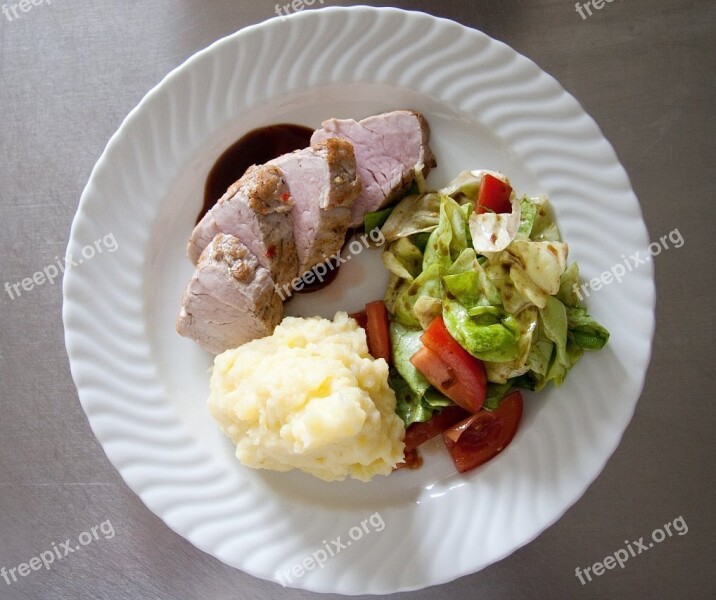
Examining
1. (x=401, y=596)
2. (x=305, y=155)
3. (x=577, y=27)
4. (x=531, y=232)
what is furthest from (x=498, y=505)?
(x=577, y=27)

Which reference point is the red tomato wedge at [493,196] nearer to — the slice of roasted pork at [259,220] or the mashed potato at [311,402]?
the mashed potato at [311,402]

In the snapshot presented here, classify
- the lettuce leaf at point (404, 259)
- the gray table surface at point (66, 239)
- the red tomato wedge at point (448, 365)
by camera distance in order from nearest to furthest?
the red tomato wedge at point (448, 365) → the lettuce leaf at point (404, 259) → the gray table surface at point (66, 239)

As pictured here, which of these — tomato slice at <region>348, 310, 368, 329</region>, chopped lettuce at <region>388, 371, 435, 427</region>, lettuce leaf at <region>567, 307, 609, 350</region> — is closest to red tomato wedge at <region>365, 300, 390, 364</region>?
tomato slice at <region>348, 310, 368, 329</region>

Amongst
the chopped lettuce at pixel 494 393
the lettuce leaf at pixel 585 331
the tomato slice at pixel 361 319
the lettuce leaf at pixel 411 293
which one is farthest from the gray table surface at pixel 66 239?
the tomato slice at pixel 361 319

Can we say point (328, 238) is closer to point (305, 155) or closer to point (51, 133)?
point (305, 155)

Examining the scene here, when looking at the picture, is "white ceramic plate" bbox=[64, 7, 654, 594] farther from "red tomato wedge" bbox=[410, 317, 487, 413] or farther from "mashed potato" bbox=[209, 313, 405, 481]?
"red tomato wedge" bbox=[410, 317, 487, 413]

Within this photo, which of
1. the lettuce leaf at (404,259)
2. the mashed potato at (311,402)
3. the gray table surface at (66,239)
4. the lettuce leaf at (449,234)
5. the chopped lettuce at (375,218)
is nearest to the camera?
the mashed potato at (311,402)
